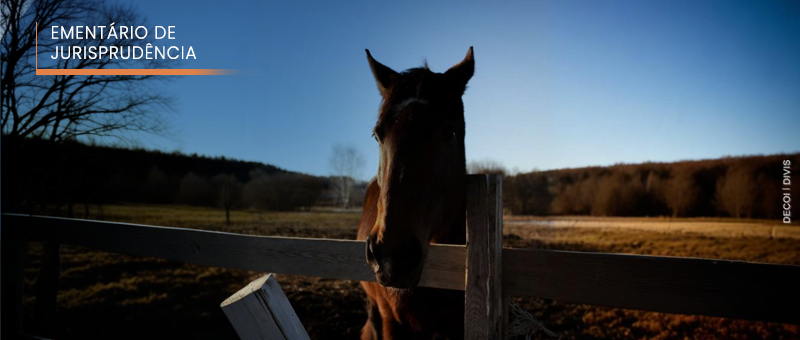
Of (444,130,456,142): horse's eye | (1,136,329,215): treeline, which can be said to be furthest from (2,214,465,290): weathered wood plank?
(1,136,329,215): treeline

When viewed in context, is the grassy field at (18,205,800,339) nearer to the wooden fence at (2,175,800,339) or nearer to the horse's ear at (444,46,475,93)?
the wooden fence at (2,175,800,339)

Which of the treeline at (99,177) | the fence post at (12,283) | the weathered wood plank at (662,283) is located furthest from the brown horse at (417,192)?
the treeline at (99,177)

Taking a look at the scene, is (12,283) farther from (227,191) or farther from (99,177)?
(227,191)

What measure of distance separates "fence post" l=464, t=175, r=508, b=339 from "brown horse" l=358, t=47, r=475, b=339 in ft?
0.81

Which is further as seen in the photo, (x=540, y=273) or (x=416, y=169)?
(x=416, y=169)

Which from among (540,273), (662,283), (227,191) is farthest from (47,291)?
(227,191)

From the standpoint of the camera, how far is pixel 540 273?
1.62 m

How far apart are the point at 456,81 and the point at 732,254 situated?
30.0 ft

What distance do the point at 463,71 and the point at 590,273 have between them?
1.40 metres

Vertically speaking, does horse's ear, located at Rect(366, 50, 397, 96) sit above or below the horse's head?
above

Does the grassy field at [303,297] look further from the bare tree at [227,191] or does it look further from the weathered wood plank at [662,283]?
the weathered wood plank at [662,283]

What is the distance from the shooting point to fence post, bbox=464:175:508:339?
158cm

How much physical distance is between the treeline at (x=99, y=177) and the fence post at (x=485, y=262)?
9.53 meters

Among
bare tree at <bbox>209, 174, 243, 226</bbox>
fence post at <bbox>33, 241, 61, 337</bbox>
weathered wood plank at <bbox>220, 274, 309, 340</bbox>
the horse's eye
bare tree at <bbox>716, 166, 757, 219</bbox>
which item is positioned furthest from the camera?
bare tree at <bbox>209, 174, 243, 226</bbox>
